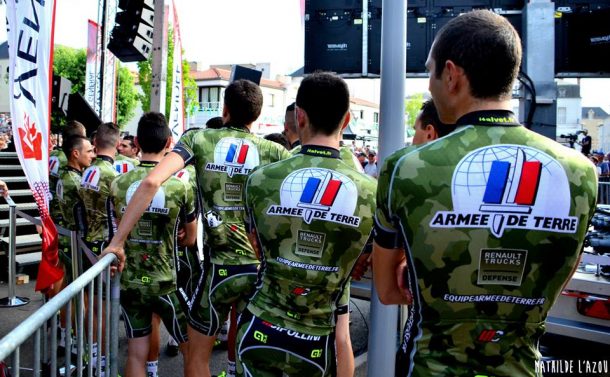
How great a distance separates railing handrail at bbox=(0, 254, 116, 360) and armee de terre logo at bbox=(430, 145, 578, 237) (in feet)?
4.33

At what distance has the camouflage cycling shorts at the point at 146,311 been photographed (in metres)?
3.89

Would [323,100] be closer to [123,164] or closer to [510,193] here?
[510,193]

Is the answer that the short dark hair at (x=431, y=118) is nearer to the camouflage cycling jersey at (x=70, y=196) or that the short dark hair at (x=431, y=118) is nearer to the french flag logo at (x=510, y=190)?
the french flag logo at (x=510, y=190)

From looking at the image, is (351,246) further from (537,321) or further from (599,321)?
(599,321)

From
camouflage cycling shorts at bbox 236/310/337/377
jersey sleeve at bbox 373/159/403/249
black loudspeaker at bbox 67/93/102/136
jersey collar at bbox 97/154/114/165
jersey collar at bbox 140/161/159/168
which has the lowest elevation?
camouflage cycling shorts at bbox 236/310/337/377

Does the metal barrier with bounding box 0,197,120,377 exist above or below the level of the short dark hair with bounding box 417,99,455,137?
below

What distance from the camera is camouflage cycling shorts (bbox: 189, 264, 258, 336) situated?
3508 mm

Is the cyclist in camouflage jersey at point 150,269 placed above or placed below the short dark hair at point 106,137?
below

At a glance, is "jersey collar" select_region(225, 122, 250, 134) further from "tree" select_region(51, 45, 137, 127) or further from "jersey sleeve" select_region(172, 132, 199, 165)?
"tree" select_region(51, 45, 137, 127)

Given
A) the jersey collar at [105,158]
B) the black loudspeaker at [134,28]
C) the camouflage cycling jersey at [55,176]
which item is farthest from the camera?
the black loudspeaker at [134,28]

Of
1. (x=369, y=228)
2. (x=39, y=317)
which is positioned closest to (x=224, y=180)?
(x=369, y=228)

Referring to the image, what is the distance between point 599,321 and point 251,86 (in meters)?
2.93

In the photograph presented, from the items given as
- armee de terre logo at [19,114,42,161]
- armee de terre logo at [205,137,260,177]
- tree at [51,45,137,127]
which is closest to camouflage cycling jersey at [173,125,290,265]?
armee de terre logo at [205,137,260,177]

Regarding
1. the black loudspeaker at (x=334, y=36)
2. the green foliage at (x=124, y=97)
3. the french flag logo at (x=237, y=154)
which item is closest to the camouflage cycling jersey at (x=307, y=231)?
the french flag logo at (x=237, y=154)
